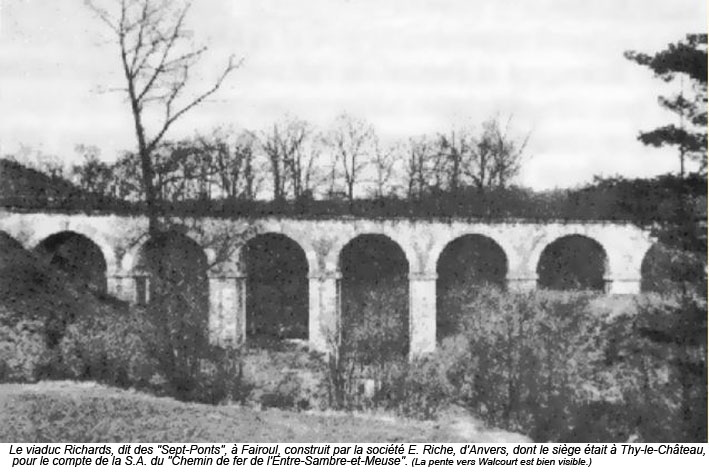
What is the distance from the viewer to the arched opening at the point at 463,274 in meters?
26.8

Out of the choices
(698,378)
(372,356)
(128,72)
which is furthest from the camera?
(372,356)

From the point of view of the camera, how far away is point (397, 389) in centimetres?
1465

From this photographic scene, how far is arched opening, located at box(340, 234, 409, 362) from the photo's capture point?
65.6 feet

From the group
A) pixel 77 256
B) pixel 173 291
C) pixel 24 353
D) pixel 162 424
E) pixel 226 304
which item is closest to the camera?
pixel 162 424

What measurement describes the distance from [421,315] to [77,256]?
38.4 feet

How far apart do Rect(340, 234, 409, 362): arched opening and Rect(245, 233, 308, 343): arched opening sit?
6.67 ft

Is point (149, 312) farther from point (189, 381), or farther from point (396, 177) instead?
point (396, 177)

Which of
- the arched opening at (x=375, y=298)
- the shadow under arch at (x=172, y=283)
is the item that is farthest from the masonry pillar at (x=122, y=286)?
the arched opening at (x=375, y=298)

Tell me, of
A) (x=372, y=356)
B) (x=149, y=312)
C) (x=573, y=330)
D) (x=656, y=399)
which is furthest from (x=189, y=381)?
(x=573, y=330)

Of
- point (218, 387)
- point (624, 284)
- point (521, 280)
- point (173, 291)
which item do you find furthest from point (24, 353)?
point (624, 284)

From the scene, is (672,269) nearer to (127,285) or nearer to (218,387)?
(218,387)

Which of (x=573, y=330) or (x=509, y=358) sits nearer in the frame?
(x=509, y=358)

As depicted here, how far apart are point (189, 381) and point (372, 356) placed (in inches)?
222

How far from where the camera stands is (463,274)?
2936 centimetres
